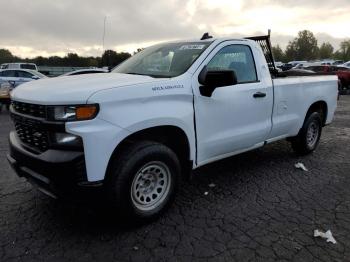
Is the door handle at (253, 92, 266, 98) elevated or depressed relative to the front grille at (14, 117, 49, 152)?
Result: elevated

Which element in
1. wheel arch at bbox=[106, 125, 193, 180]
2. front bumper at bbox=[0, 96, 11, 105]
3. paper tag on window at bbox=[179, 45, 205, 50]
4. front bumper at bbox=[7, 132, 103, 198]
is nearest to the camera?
front bumper at bbox=[7, 132, 103, 198]

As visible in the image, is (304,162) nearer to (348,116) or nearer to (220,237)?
(220,237)

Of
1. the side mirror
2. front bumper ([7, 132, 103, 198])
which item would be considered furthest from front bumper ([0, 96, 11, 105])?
the side mirror

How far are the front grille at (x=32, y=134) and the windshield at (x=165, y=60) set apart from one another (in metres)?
1.42

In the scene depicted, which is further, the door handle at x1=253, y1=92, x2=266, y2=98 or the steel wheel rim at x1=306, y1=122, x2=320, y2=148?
the steel wheel rim at x1=306, y1=122, x2=320, y2=148

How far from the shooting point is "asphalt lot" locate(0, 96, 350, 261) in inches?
127

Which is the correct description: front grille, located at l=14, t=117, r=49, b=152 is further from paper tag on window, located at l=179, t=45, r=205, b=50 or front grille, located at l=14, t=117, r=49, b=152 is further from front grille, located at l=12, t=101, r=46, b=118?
paper tag on window, located at l=179, t=45, r=205, b=50

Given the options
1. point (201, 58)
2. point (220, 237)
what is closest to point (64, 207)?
point (220, 237)

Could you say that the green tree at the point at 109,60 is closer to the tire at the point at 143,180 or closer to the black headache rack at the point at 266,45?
the black headache rack at the point at 266,45

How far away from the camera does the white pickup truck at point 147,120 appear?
122 inches

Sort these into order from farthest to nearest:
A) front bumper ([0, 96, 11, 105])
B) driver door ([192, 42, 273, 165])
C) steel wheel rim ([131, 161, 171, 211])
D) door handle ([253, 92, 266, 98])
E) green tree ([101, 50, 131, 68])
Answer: front bumper ([0, 96, 11, 105]), green tree ([101, 50, 131, 68]), door handle ([253, 92, 266, 98]), driver door ([192, 42, 273, 165]), steel wheel rim ([131, 161, 171, 211])

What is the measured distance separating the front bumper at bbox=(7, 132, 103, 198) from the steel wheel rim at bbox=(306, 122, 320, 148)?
4.24 meters

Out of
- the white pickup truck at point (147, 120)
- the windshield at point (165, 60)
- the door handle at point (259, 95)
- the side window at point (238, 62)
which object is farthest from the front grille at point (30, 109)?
the door handle at point (259, 95)

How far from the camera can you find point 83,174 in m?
3.11
